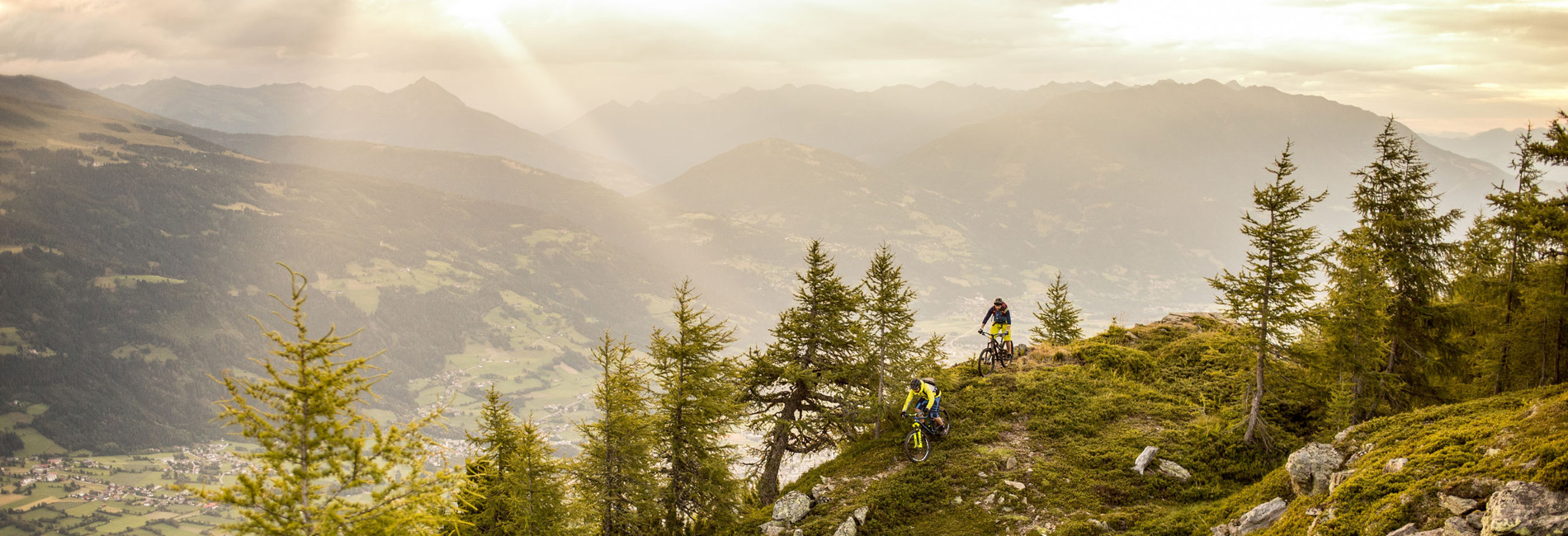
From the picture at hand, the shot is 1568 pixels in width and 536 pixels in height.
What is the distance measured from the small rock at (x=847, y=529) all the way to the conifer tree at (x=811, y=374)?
637 cm

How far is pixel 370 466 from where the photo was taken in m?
11.6

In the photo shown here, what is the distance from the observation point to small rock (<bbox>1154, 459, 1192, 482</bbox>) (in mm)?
18625

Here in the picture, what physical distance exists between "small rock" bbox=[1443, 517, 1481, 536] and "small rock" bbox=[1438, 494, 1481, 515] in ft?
0.90

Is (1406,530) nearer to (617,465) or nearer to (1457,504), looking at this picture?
(1457,504)

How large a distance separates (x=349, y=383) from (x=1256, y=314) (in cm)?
2247

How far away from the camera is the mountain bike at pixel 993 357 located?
2828 centimetres

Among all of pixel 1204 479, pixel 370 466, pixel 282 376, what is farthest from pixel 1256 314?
pixel 282 376

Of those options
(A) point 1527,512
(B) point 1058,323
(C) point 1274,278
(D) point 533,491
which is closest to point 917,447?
(C) point 1274,278

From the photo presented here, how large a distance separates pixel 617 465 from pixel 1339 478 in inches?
853

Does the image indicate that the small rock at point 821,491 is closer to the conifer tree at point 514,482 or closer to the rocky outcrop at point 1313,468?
the conifer tree at point 514,482

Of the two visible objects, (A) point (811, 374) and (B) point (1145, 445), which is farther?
(A) point (811, 374)

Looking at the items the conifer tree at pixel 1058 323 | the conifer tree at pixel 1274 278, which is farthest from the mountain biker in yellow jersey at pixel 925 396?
the conifer tree at pixel 1058 323

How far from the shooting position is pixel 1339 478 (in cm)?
1385

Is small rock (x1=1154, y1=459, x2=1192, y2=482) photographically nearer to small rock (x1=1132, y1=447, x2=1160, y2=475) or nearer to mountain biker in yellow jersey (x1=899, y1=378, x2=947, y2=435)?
A: small rock (x1=1132, y1=447, x2=1160, y2=475)
